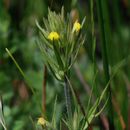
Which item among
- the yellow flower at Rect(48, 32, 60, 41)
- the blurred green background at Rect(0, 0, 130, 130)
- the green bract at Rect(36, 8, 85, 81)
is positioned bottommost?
the blurred green background at Rect(0, 0, 130, 130)

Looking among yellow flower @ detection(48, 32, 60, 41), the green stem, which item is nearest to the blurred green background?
the green stem

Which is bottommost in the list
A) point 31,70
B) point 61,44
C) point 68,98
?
point 31,70

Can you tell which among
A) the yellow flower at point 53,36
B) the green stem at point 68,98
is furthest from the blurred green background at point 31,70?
the yellow flower at point 53,36

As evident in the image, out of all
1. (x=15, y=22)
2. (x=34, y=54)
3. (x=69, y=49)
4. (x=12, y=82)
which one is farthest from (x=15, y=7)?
(x=69, y=49)

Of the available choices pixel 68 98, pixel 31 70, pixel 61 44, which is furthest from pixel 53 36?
pixel 31 70

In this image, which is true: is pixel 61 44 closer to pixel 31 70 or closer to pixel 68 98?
pixel 68 98

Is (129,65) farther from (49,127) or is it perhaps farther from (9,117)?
(49,127)

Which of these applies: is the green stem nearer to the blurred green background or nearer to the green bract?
the green bract

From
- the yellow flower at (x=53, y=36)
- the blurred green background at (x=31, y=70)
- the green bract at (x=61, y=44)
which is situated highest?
the yellow flower at (x=53, y=36)

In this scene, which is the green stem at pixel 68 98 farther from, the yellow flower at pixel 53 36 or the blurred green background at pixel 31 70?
the blurred green background at pixel 31 70

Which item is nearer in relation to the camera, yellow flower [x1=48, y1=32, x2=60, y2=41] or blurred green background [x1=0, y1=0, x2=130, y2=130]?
yellow flower [x1=48, y1=32, x2=60, y2=41]

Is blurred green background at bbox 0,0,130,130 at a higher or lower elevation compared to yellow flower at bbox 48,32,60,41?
lower
